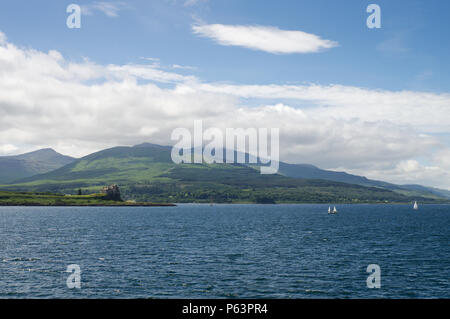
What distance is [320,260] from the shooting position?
75375 mm

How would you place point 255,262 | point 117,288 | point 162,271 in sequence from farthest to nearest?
point 255,262 < point 162,271 < point 117,288
